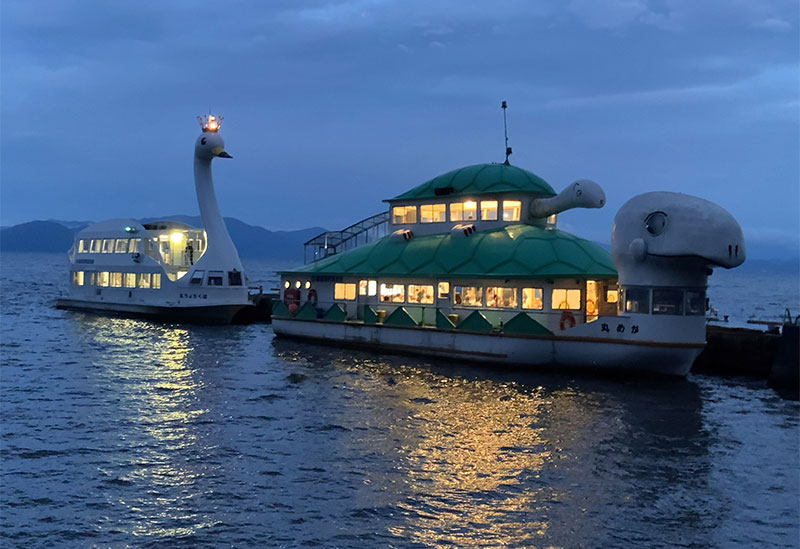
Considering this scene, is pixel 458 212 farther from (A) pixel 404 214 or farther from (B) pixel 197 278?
(B) pixel 197 278

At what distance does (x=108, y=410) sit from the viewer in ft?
87.1

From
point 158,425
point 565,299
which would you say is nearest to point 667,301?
point 565,299

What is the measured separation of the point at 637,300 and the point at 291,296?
23093mm

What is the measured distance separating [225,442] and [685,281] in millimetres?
19671

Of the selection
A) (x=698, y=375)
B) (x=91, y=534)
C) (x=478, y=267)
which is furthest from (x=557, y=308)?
(x=91, y=534)

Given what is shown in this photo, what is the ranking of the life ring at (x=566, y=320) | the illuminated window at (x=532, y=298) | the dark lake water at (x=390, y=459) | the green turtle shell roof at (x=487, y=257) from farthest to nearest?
the illuminated window at (x=532, y=298) < the green turtle shell roof at (x=487, y=257) < the life ring at (x=566, y=320) < the dark lake water at (x=390, y=459)

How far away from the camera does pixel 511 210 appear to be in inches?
1594

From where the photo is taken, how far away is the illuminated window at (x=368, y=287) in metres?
42.6

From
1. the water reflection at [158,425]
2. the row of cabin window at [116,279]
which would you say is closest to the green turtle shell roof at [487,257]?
the water reflection at [158,425]

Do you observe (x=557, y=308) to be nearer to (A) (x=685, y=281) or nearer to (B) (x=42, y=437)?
(A) (x=685, y=281)

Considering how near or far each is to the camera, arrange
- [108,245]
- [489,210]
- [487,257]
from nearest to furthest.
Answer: [487,257], [489,210], [108,245]

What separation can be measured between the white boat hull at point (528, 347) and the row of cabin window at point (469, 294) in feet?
7.27

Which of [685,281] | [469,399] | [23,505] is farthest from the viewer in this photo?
[685,281]

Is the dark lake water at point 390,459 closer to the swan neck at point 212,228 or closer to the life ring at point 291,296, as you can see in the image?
the life ring at point 291,296
